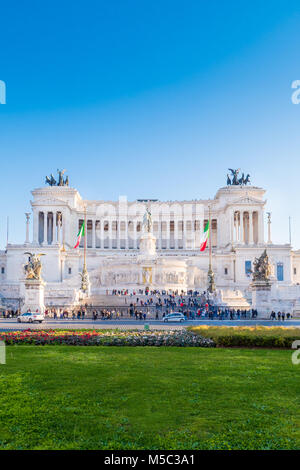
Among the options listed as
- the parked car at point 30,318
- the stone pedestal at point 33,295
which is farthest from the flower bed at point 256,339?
the stone pedestal at point 33,295

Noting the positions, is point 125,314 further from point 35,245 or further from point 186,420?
point 35,245

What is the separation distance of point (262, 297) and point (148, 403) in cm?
3557

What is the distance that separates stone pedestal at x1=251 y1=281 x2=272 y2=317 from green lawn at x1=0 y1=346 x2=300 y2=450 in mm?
27799

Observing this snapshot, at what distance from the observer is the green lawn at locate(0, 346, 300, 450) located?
7853mm

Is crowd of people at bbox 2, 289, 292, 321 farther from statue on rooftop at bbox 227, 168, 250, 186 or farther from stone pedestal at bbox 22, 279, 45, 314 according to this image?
statue on rooftop at bbox 227, 168, 250, 186

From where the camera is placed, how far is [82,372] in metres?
13.4

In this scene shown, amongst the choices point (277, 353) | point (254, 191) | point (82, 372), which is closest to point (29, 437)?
point (82, 372)

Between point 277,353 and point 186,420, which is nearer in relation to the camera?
point 186,420

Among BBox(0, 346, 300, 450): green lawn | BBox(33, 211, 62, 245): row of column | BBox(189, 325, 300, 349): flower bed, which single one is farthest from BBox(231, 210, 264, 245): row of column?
BBox(0, 346, 300, 450): green lawn

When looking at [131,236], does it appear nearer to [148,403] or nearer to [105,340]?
[105,340]

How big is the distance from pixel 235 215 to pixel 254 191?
26.9 ft

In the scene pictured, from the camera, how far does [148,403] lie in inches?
392

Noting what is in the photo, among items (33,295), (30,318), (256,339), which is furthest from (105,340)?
(33,295)
